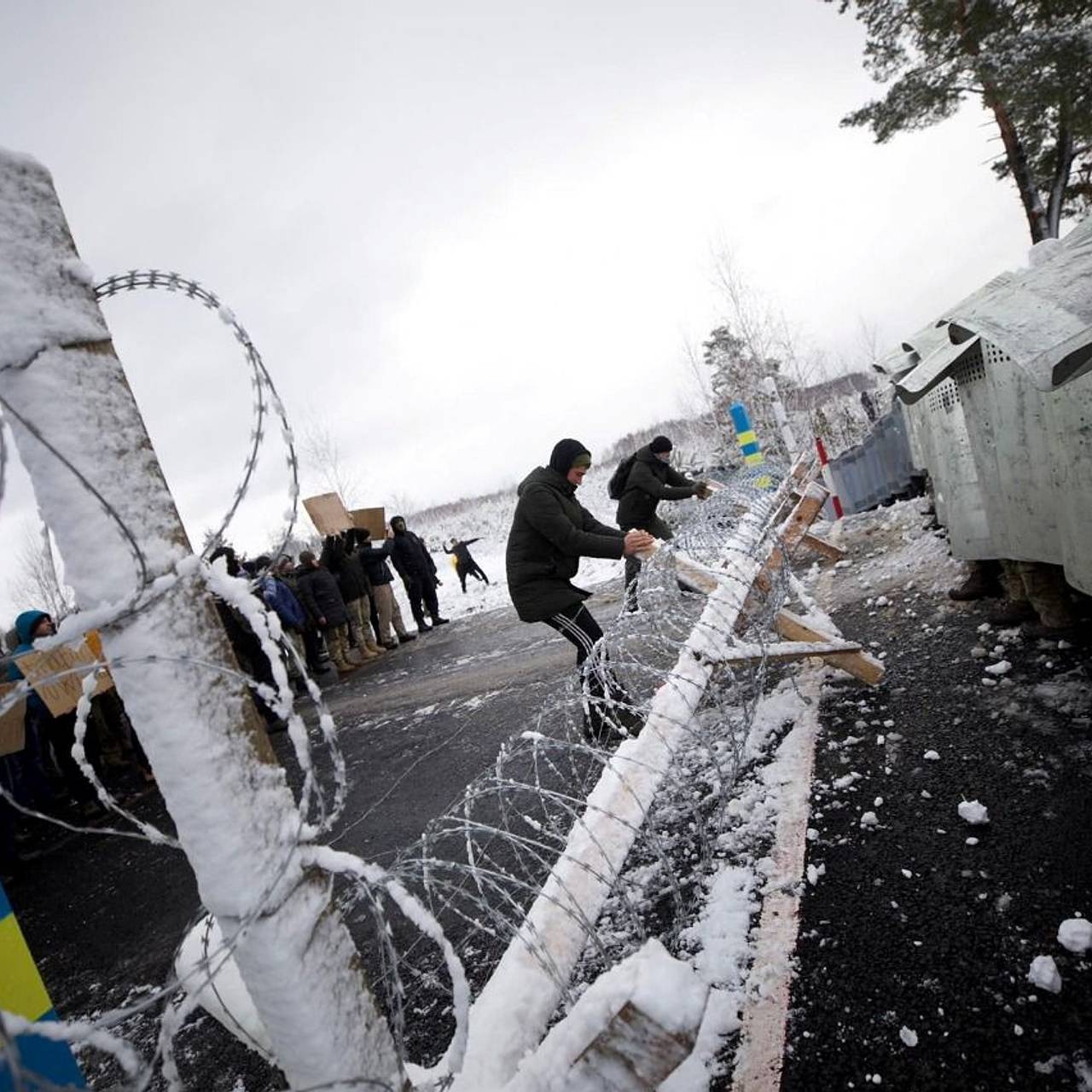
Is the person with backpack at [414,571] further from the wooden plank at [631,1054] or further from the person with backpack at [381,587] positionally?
the wooden plank at [631,1054]

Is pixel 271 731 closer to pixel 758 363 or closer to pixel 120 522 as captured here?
pixel 120 522

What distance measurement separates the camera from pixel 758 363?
86.8 ft

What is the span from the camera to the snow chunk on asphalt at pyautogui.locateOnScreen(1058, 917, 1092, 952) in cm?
196

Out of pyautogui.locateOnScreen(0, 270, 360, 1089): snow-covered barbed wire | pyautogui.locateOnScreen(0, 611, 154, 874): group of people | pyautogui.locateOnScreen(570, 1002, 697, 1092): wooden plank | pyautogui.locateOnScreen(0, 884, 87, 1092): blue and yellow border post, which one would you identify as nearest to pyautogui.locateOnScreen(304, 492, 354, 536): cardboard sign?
pyautogui.locateOnScreen(0, 611, 154, 874): group of people

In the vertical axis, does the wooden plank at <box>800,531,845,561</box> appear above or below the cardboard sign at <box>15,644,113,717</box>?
below

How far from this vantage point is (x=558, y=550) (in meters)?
4.82

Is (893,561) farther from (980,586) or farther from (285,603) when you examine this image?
(285,603)

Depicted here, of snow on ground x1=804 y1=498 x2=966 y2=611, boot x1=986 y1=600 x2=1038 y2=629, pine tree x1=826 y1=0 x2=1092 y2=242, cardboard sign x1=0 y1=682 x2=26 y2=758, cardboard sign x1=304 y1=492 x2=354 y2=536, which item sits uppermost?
pine tree x1=826 y1=0 x2=1092 y2=242

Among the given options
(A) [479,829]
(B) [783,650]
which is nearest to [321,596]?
(A) [479,829]

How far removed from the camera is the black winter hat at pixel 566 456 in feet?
16.1

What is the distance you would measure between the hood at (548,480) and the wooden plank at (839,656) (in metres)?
1.76

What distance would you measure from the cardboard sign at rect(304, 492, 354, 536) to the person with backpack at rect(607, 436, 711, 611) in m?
6.01

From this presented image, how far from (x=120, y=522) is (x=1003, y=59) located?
19.5m

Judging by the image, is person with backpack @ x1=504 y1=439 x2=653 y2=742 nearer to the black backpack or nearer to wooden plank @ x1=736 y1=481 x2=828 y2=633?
wooden plank @ x1=736 y1=481 x2=828 y2=633
